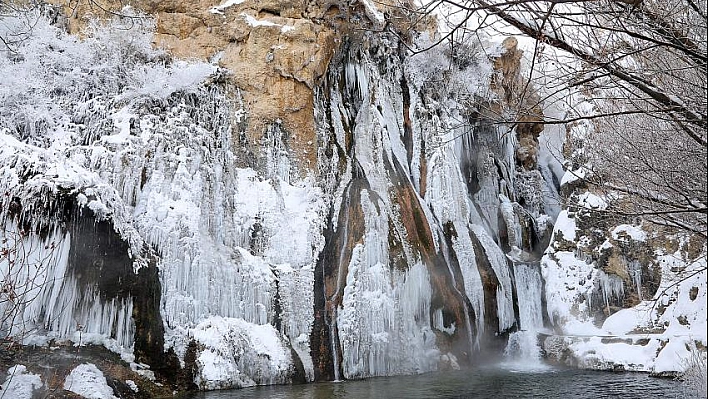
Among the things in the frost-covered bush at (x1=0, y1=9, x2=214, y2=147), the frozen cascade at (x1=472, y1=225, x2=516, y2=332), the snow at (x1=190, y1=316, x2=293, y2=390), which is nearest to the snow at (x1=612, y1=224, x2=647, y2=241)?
the frozen cascade at (x1=472, y1=225, x2=516, y2=332)

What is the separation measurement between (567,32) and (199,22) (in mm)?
11723

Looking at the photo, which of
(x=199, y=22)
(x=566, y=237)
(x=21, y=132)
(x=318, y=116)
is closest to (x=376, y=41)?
(x=318, y=116)

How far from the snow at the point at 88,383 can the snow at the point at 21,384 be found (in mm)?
425

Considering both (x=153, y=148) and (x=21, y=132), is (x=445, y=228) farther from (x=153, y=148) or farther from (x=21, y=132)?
(x=21, y=132)

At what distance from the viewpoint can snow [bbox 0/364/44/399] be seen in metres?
8.28

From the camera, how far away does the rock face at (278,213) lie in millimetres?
10523

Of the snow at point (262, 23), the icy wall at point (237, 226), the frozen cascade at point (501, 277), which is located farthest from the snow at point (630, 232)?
the snow at point (262, 23)

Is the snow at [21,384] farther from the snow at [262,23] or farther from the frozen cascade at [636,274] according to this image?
the frozen cascade at [636,274]

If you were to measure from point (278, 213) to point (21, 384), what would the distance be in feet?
20.0

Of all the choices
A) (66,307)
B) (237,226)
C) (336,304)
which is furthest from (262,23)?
(66,307)

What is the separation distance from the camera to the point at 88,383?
8953 millimetres

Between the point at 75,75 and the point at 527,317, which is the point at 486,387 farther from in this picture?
the point at 75,75

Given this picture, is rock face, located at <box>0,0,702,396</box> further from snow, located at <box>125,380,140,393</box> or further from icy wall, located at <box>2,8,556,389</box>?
snow, located at <box>125,380,140,393</box>

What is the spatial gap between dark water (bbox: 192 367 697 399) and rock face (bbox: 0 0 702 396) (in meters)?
0.74
